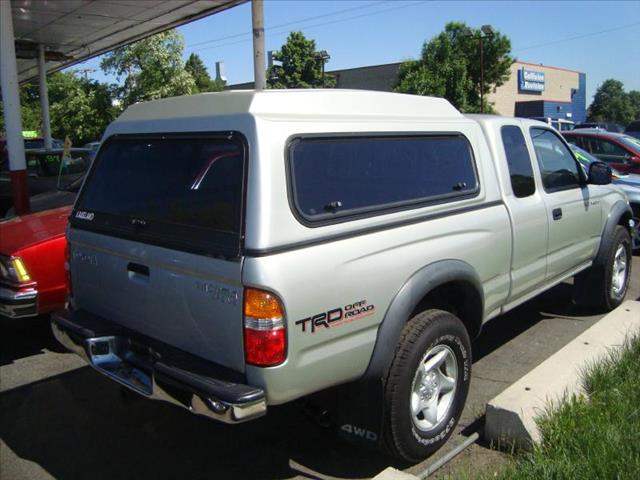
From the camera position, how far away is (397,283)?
3.04 meters

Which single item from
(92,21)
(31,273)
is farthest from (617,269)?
(92,21)

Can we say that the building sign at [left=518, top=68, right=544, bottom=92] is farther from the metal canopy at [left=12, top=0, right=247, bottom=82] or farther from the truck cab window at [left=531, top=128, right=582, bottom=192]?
the truck cab window at [left=531, top=128, right=582, bottom=192]

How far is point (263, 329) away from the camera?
254cm

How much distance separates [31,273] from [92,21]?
416 inches

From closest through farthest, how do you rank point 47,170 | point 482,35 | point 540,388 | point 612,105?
point 540,388
point 47,170
point 482,35
point 612,105

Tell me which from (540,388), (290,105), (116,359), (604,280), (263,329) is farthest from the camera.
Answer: (604,280)

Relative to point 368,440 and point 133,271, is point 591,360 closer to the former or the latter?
point 368,440

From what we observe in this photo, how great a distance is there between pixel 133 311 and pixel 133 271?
216 mm

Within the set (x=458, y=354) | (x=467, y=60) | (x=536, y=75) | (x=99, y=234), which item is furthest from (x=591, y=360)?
(x=536, y=75)

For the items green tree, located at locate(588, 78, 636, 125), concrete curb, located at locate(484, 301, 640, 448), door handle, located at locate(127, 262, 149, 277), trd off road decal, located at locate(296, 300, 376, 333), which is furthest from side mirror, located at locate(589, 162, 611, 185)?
green tree, located at locate(588, 78, 636, 125)

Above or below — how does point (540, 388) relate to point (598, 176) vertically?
below

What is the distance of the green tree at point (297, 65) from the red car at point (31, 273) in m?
42.4

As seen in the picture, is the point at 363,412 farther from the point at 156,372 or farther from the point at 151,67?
the point at 151,67

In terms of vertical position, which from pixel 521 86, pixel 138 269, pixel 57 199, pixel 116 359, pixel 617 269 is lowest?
pixel 617 269
